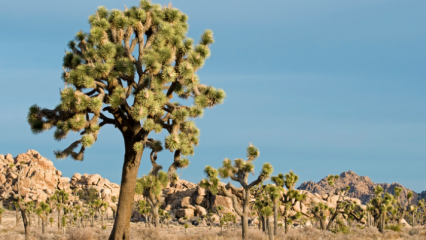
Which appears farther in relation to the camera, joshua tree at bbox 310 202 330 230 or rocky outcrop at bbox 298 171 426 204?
rocky outcrop at bbox 298 171 426 204

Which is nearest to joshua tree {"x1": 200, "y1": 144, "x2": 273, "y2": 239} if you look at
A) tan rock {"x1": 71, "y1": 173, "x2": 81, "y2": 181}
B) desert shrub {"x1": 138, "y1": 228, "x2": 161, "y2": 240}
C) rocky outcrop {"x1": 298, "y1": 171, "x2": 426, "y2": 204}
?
desert shrub {"x1": 138, "y1": 228, "x2": 161, "y2": 240}

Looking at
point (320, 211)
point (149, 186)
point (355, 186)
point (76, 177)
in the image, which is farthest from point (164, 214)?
point (355, 186)

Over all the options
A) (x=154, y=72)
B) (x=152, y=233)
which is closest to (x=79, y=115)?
(x=154, y=72)

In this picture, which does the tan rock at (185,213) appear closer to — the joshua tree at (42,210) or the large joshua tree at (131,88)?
the joshua tree at (42,210)

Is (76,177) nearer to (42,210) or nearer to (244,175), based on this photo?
(42,210)

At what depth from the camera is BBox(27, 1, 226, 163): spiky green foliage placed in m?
12.2

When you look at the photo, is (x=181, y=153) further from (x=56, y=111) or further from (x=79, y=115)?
(x=56, y=111)

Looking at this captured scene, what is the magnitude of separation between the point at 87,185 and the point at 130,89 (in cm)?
7282

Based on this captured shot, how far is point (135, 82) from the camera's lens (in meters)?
13.7

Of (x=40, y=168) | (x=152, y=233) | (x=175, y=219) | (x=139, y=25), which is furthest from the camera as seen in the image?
(x=40, y=168)

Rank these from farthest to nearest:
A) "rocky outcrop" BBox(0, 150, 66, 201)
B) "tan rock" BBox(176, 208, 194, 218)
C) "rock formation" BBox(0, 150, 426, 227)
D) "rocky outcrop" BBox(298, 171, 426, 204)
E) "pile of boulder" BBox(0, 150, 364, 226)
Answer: "rocky outcrop" BBox(298, 171, 426, 204)
"rocky outcrop" BBox(0, 150, 66, 201)
"rock formation" BBox(0, 150, 426, 227)
"pile of boulder" BBox(0, 150, 364, 226)
"tan rock" BBox(176, 208, 194, 218)

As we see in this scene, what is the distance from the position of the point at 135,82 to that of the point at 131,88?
0.27m

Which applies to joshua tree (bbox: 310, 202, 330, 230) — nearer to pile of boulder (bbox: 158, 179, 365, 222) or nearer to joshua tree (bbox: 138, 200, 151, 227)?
joshua tree (bbox: 138, 200, 151, 227)

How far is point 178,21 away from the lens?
567 inches
